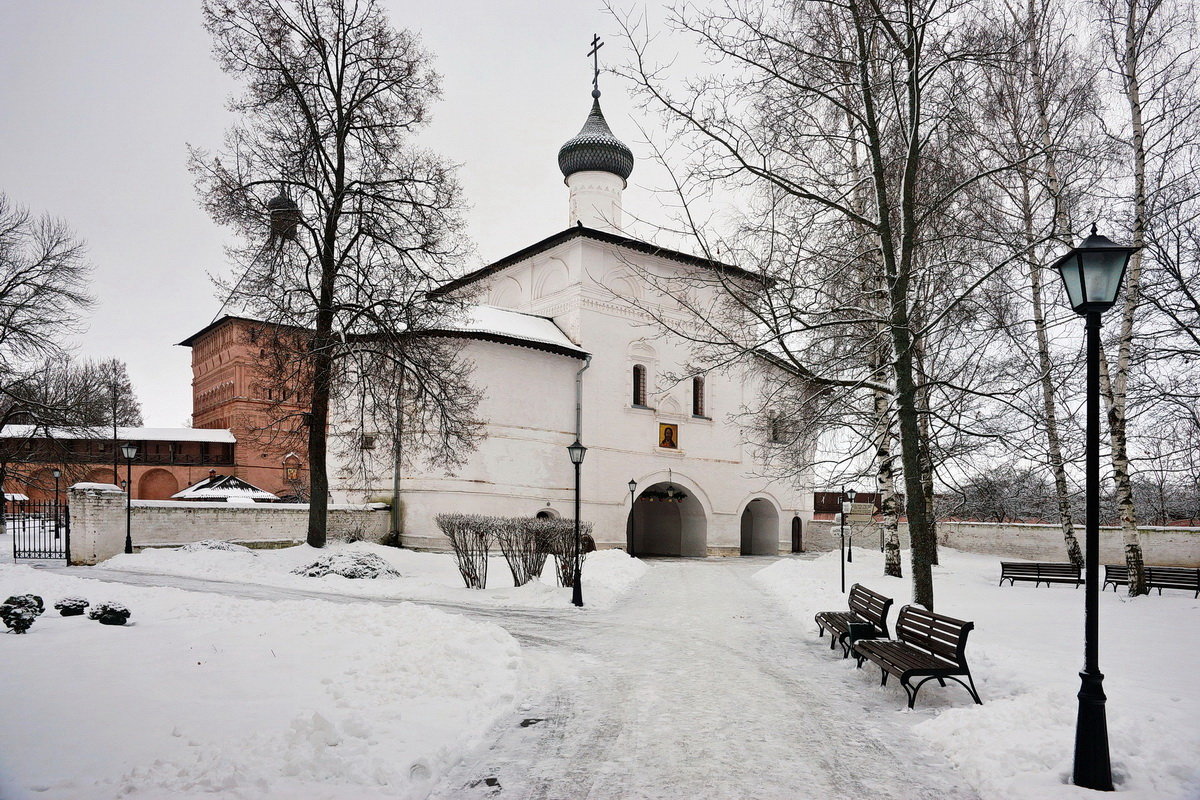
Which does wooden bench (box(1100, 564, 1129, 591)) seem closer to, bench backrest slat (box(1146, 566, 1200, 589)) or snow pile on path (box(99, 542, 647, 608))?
bench backrest slat (box(1146, 566, 1200, 589))

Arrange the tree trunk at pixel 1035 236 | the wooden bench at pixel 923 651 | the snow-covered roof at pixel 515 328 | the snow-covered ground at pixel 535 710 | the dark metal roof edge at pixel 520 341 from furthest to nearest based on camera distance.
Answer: the snow-covered roof at pixel 515 328, the dark metal roof edge at pixel 520 341, the tree trunk at pixel 1035 236, the wooden bench at pixel 923 651, the snow-covered ground at pixel 535 710

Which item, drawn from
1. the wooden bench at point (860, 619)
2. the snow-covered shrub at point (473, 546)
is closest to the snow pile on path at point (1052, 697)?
the wooden bench at point (860, 619)

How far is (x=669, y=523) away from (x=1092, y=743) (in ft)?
97.5

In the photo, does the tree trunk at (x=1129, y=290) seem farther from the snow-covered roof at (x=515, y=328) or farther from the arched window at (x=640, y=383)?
the arched window at (x=640, y=383)

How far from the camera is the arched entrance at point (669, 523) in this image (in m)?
30.8

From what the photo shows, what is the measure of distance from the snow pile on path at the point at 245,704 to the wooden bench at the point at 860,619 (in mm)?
3969

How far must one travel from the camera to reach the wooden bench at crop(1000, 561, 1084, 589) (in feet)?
57.1

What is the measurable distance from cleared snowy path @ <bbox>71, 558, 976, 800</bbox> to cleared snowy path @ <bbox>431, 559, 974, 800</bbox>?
1 cm

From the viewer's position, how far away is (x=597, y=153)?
30.5 m

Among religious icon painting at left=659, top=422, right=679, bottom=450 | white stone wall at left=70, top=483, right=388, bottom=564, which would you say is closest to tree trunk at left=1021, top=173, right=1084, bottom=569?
religious icon painting at left=659, top=422, right=679, bottom=450

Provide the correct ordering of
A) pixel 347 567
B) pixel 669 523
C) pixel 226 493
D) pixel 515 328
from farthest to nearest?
pixel 669 523, pixel 226 493, pixel 515 328, pixel 347 567

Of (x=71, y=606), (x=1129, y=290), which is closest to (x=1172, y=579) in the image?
(x=1129, y=290)

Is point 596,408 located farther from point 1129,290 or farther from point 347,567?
point 1129,290

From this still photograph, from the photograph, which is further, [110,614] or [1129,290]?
[1129,290]
